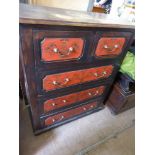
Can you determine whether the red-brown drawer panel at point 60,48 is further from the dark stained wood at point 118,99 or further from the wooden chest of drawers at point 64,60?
the dark stained wood at point 118,99

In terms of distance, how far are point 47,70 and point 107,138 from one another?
1.04m

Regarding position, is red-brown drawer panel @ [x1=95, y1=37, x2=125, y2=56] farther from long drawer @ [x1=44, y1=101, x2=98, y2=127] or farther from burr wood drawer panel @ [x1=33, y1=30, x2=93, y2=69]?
long drawer @ [x1=44, y1=101, x2=98, y2=127]

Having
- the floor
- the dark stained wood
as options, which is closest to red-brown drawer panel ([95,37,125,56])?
the dark stained wood

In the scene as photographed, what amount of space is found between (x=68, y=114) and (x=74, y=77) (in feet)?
1.66

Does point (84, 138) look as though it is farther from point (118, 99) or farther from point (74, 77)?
point (74, 77)

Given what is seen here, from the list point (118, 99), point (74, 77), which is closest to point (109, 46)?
point (74, 77)

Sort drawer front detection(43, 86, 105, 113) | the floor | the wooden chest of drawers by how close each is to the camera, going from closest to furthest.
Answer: the wooden chest of drawers, drawer front detection(43, 86, 105, 113), the floor

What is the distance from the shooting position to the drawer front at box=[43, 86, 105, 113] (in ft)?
3.81

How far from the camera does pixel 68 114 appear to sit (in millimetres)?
1403

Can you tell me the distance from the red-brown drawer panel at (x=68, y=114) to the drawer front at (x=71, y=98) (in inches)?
5.1

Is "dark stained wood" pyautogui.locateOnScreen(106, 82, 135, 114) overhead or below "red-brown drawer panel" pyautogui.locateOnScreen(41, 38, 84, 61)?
below
